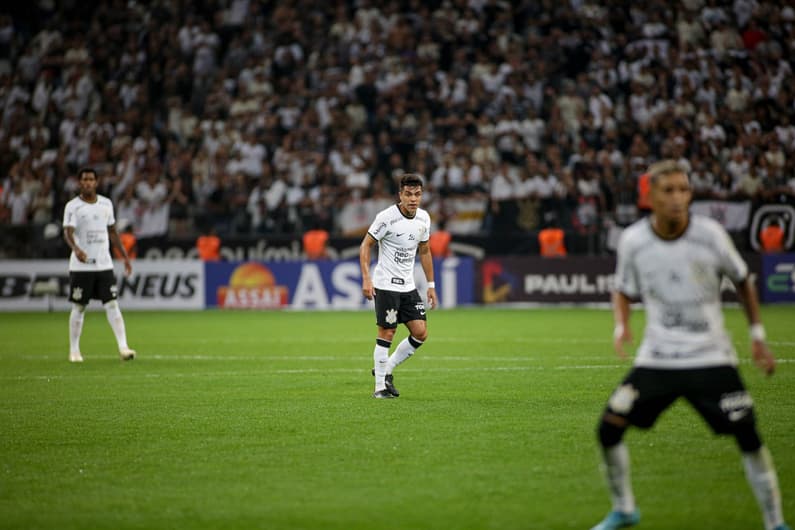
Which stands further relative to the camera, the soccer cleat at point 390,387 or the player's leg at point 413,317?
the player's leg at point 413,317

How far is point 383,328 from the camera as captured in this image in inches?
468

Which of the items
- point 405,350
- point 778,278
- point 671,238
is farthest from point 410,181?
point 778,278

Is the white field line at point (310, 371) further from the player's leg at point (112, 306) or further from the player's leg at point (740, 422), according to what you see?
the player's leg at point (740, 422)

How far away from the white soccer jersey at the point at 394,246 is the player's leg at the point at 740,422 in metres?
6.38

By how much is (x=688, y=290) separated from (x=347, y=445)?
12.2 feet

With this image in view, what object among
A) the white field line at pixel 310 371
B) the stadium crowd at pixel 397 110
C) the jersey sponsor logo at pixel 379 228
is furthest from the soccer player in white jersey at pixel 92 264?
the stadium crowd at pixel 397 110

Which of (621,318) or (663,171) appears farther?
(621,318)

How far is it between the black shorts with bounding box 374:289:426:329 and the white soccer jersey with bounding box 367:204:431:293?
0.21ft

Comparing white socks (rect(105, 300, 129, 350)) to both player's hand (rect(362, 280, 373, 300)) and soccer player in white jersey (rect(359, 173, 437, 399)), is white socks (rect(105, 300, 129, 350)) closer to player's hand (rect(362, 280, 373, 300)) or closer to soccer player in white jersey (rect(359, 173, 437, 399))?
soccer player in white jersey (rect(359, 173, 437, 399))

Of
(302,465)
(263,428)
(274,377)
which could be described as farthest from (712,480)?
(274,377)

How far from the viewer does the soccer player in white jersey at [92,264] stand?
15656 millimetres

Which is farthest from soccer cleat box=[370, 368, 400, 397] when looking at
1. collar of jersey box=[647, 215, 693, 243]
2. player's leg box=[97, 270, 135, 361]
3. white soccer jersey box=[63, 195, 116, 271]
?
collar of jersey box=[647, 215, 693, 243]

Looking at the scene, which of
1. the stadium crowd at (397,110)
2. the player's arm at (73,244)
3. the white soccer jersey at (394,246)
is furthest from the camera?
the stadium crowd at (397,110)

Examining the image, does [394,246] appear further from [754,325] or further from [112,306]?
[754,325]
